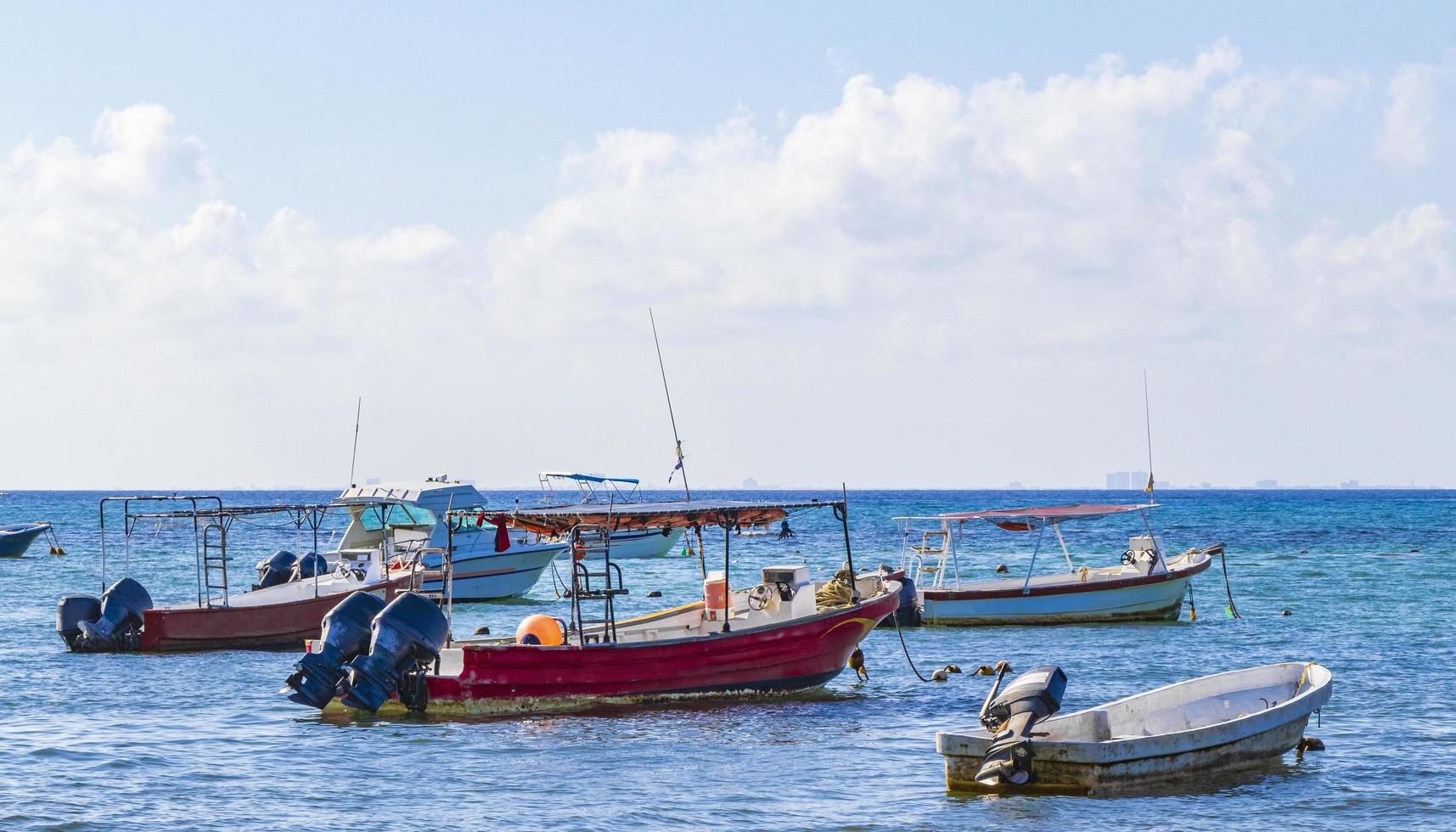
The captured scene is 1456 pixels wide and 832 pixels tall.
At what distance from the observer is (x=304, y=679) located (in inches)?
902

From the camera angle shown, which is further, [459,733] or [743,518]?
[743,518]

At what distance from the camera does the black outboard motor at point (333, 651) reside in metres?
22.8

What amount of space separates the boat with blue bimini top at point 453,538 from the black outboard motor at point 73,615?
893 centimetres

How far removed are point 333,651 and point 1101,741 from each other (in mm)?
12206

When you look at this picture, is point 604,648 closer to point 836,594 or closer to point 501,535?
point 501,535

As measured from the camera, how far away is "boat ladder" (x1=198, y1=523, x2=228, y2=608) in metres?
30.8

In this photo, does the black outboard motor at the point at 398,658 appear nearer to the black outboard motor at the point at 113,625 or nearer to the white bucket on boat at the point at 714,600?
the white bucket on boat at the point at 714,600

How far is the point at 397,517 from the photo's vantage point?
44.4 meters

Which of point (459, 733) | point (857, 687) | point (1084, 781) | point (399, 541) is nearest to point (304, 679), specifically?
point (459, 733)

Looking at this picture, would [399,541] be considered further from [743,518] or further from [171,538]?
[171,538]

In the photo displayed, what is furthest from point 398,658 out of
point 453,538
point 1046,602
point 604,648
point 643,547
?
point 643,547

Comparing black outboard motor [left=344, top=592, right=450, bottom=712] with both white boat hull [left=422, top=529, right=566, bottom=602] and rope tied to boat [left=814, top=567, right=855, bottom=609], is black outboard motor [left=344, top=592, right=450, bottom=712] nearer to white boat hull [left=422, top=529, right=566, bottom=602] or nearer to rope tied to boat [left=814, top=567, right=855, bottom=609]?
rope tied to boat [left=814, top=567, right=855, bottom=609]

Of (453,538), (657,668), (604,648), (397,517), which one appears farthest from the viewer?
(397,517)

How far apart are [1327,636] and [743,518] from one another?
53.3 feet
